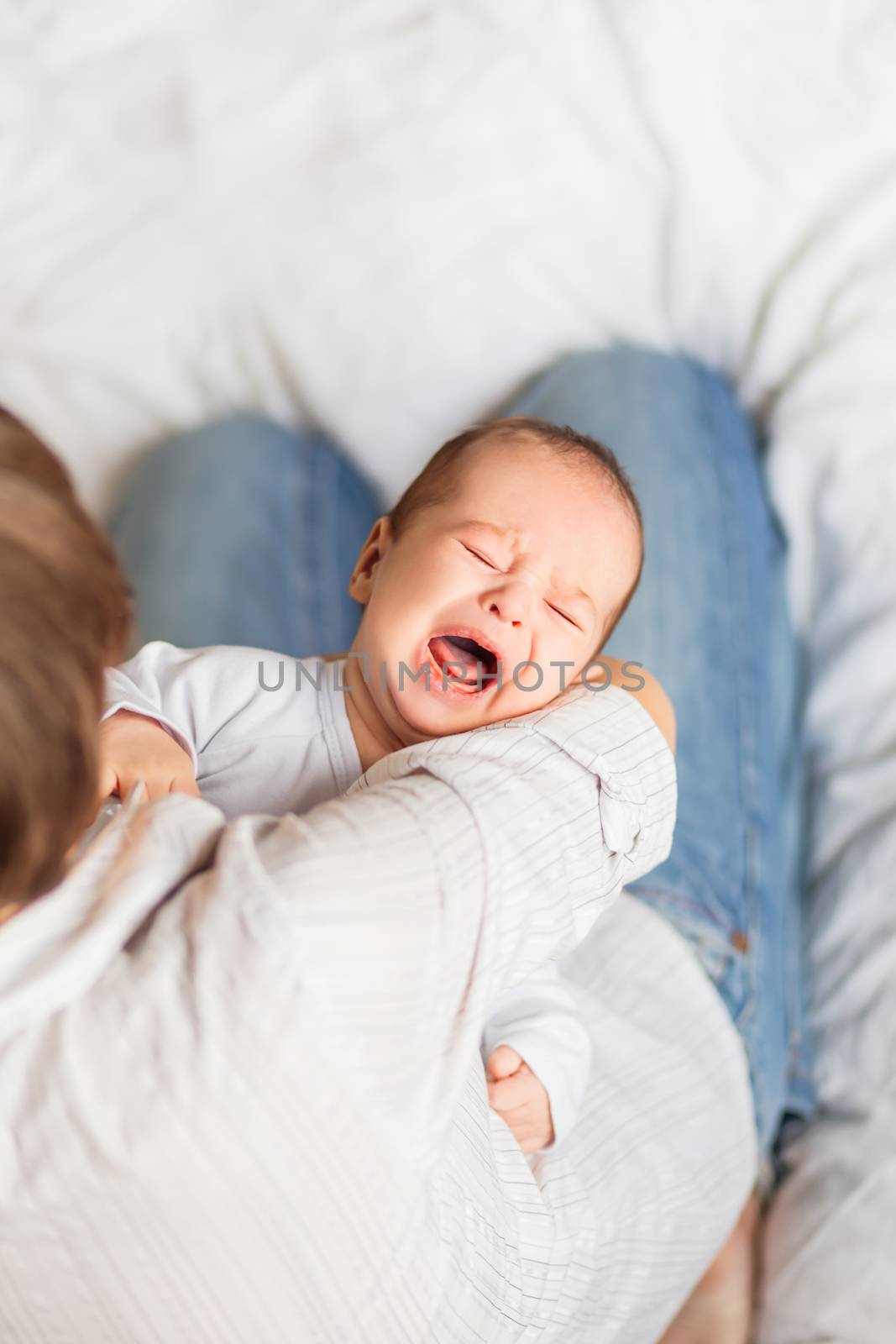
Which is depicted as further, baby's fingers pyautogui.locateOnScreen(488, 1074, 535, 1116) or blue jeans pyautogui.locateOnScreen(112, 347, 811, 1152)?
blue jeans pyautogui.locateOnScreen(112, 347, 811, 1152)

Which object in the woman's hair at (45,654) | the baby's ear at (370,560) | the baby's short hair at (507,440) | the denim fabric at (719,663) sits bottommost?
the denim fabric at (719,663)

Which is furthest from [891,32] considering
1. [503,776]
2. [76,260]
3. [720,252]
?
[503,776]

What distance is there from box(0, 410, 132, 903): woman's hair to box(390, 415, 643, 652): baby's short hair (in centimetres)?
46

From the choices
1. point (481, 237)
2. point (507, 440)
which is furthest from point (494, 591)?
point (481, 237)

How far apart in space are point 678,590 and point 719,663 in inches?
3.5

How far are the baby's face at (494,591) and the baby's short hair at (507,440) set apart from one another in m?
0.01

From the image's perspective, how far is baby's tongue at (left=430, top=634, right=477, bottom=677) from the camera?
827 millimetres

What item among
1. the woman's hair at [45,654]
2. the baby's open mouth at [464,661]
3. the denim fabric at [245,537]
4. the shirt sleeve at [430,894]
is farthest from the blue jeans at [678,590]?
the woman's hair at [45,654]

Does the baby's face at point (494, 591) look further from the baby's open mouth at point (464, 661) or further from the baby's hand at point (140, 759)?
the baby's hand at point (140, 759)

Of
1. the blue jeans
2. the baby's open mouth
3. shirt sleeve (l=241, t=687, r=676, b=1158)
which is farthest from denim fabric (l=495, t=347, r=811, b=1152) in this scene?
shirt sleeve (l=241, t=687, r=676, b=1158)

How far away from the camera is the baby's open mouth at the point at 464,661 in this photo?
822mm

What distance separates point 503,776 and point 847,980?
0.70 m

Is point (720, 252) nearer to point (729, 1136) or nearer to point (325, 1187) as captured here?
point (729, 1136)

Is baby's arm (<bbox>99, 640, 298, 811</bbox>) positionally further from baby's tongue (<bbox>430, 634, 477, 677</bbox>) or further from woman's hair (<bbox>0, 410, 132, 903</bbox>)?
woman's hair (<bbox>0, 410, 132, 903</bbox>)
